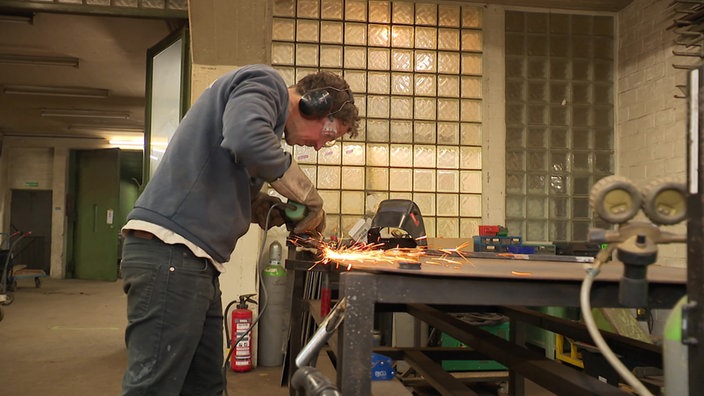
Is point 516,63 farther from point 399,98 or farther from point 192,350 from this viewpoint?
point 192,350

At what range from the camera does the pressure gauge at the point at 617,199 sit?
0.79m

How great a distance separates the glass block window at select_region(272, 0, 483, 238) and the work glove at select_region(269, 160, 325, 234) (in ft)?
6.89

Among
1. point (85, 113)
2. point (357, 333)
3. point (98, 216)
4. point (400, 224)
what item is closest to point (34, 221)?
point (98, 216)

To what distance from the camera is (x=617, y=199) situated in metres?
0.80

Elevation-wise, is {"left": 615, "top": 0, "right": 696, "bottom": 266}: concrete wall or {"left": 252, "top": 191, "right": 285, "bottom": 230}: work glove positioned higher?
{"left": 615, "top": 0, "right": 696, "bottom": 266}: concrete wall

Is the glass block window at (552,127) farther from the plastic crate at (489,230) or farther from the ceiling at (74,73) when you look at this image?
the ceiling at (74,73)

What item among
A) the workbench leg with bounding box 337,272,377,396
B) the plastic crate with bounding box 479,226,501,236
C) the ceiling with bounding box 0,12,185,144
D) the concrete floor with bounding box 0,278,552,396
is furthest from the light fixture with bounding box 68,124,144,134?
the workbench leg with bounding box 337,272,377,396

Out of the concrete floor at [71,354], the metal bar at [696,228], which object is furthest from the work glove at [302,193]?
the metal bar at [696,228]

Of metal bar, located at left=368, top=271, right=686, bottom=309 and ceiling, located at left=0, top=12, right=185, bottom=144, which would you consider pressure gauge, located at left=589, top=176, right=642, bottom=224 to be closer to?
Answer: metal bar, located at left=368, top=271, right=686, bottom=309

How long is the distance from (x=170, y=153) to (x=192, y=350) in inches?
20.7

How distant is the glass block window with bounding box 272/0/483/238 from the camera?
386 centimetres

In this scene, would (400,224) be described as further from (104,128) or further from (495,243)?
(104,128)

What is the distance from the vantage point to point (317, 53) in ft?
12.7

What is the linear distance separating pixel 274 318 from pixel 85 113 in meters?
5.80
